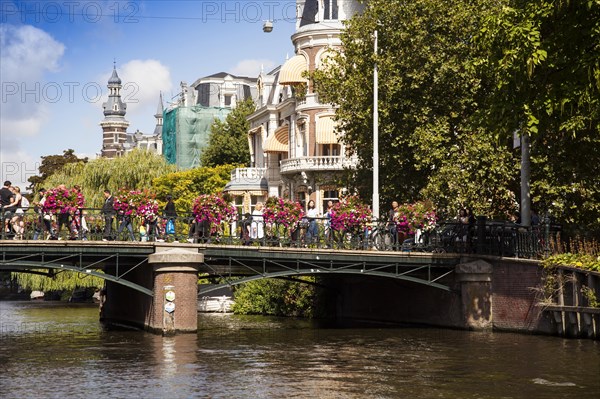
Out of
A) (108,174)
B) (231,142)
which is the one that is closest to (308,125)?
(108,174)

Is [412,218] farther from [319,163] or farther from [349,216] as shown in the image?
[319,163]

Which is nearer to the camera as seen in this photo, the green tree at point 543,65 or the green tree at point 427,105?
the green tree at point 543,65

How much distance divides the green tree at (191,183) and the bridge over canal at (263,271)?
34810mm

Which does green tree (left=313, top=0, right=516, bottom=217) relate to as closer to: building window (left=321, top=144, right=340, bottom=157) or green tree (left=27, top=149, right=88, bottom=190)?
building window (left=321, top=144, right=340, bottom=157)

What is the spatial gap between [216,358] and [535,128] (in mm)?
10350

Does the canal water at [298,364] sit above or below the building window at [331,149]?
below

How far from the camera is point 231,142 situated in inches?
3553

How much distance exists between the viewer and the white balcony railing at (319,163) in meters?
66.2

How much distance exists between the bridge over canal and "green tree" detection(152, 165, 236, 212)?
3481cm

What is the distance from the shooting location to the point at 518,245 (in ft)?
122

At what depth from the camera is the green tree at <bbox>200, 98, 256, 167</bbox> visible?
9025 centimetres

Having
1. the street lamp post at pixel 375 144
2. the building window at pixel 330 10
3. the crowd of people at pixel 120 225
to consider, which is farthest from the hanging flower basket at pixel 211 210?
the building window at pixel 330 10

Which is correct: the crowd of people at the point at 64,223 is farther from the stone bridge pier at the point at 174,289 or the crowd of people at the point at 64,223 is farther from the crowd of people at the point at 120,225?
the stone bridge pier at the point at 174,289

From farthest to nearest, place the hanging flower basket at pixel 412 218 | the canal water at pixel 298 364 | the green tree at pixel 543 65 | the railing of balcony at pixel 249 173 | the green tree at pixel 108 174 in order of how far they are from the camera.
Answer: the railing of balcony at pixel 249 173 < the green tree at pixel 108 174 < the hanging flower basket at pixel 412 218 < the green tree at pixel 543 65 < the canal water at pixel 298 364
